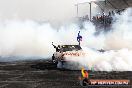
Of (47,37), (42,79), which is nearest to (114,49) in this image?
(47,37)

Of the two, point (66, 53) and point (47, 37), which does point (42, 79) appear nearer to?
point (66, 53)

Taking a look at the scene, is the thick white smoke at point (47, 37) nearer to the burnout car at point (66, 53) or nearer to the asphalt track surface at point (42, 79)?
the burnout car at point (66, 53)

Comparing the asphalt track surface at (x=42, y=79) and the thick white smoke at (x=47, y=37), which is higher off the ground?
the thick white smoke at (x=47, y=37)

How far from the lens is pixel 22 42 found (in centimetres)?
4647

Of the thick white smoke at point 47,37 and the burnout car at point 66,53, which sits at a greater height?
the thick white smoke at point 47,37

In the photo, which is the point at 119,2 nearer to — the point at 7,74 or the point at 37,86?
the point at 7,74

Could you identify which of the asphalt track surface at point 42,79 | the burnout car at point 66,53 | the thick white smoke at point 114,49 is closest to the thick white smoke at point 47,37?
the thick white smoke at point 114,49

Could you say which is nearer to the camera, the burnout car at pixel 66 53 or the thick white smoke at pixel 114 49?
the thick white smoke at pixel 114 49

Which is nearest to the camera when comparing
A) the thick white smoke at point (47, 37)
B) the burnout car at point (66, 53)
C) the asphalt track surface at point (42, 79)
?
the asphalt track surface at point (42, 79)

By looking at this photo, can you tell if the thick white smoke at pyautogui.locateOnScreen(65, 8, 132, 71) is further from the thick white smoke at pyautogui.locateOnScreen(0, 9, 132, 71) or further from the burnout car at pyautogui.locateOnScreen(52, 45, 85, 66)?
the burnout car at pyautogui.locateOnScreen(52, 45, 85, 66)

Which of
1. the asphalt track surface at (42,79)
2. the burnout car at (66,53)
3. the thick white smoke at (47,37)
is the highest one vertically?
the thick white smoke at (47,37)

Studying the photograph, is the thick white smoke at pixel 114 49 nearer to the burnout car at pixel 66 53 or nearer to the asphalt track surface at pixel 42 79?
the burnout car at pixel 66 53

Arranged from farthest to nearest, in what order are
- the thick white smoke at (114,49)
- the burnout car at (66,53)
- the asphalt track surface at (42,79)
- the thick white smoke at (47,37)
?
the thick white smoke at (47,37) → the burnout car at (66,53) → the thick white smoke at (114,49) → the asphalt track surface at (42,79)

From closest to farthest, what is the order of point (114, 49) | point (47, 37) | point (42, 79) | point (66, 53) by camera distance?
point (42, 79), point (66, 53), point (114, 49), point (47, 37)
